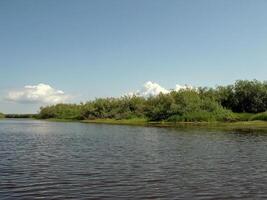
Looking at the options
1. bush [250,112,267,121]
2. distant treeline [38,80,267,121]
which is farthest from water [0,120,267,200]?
distant treeline [38,80,267,121]

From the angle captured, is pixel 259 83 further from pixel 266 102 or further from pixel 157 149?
pixel 157 149

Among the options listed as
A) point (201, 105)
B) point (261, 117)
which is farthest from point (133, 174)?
point (201, 105)

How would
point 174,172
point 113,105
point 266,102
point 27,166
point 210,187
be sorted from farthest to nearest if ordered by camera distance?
point 113,105
point 266,102
point 27,166
point 174,172
point 210,187

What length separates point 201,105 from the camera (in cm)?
12488

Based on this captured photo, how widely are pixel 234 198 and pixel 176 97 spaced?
115 meters

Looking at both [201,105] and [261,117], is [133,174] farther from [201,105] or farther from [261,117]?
[201,105]

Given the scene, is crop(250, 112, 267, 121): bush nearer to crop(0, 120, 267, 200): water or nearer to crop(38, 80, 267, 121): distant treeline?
crop(38, 80, 267, 121): distant treeline

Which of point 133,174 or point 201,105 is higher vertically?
point 201,105

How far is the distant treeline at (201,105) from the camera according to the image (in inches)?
4733

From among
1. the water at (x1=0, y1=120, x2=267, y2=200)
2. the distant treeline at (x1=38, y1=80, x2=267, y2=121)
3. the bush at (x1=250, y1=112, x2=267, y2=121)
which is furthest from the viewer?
the distant treeline at (x1=38, y1=80, x2=267, y2=121)

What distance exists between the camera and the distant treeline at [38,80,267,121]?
120206 mm

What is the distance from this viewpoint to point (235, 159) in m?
33.5

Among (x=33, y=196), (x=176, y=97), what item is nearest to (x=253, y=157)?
(x=33, y=196)

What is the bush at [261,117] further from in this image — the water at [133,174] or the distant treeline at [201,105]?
the water at [133,174]
